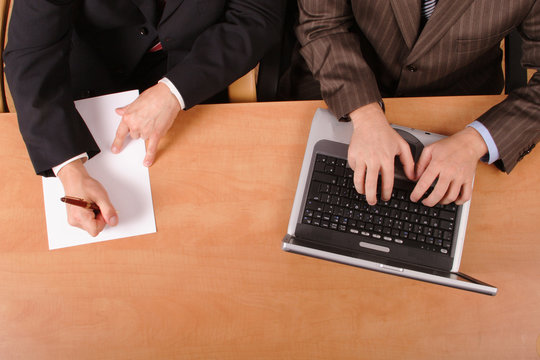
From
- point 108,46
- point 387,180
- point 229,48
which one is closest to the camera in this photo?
point 387,180

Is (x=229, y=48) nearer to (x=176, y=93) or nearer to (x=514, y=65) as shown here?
(x=176, y=93)

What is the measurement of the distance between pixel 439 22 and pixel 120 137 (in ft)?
2.45

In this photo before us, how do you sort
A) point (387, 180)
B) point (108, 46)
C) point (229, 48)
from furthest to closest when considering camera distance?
point (108, 46) → point (229, 48) → point (387, 180)

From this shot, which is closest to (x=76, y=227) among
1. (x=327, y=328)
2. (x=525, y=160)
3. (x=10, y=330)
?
(x=10, y=330)

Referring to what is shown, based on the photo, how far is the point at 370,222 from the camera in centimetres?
75

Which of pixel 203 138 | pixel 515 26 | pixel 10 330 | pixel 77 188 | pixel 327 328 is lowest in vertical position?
pixel 10 330

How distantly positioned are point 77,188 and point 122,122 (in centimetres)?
18

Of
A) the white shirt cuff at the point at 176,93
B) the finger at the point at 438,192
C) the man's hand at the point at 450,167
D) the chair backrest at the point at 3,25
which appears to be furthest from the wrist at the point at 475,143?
the chair backrest at the point at 3,25

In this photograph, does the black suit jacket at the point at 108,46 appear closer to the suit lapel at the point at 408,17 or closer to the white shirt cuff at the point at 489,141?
the suit lapel at the point at 408,17

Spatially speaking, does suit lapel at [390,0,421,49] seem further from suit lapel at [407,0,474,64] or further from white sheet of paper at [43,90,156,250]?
white sheet of paper at [43,90,156,250]

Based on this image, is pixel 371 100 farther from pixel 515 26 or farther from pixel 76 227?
pixel 76 227

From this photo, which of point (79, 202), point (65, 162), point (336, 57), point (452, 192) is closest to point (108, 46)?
point (65, 162)

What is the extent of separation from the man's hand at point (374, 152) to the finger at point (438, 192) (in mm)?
53

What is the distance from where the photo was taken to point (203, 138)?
0.83 m
